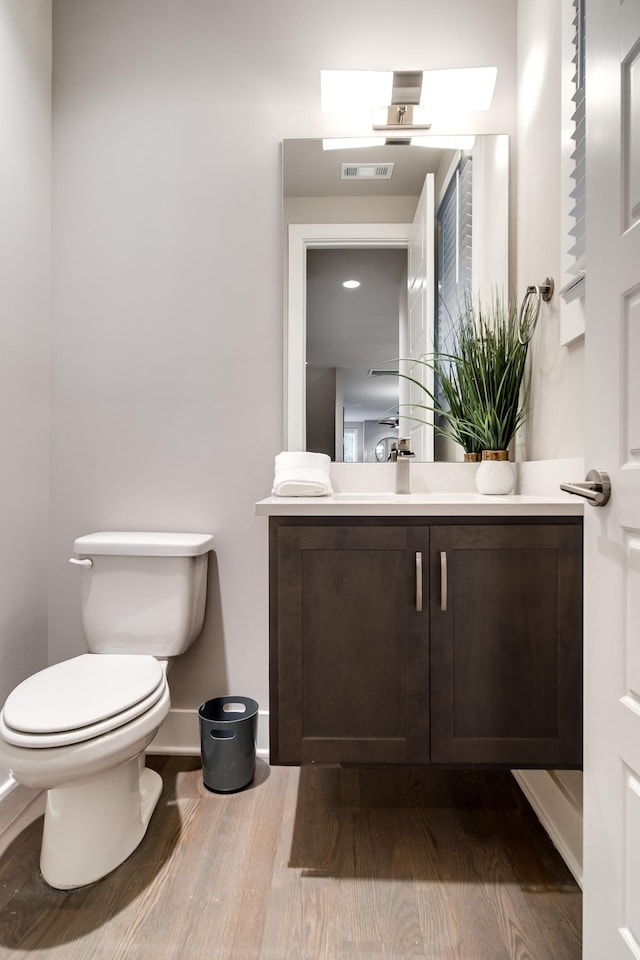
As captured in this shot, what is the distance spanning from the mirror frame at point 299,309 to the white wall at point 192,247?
0.15 feet

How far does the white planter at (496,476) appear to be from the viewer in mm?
1729

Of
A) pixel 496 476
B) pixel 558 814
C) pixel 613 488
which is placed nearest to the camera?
pixel 613 488

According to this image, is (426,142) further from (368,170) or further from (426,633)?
(426,633)

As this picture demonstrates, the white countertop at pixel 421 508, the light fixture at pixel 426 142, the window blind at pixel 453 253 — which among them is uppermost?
the light fixture at pixel 426 142

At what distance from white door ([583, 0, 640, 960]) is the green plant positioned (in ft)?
2.70

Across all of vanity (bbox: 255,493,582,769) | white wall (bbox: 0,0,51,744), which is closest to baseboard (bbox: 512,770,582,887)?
vanity (bbox: 255,493,582,769)

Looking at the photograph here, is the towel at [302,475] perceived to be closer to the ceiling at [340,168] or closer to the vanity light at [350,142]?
the ceiling at [340,168]

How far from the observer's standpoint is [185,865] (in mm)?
1337

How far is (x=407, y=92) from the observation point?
70.4 inches

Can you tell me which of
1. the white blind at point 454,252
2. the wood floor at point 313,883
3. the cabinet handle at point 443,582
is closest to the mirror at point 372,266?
the white blind at point 454,252

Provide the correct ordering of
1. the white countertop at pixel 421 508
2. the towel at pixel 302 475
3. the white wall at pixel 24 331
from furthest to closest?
1. the white wall at pixel 24 331
2. the towel at pixel 302 475
3. the white countertop at pixel 421 508

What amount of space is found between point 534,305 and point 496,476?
1.79ft

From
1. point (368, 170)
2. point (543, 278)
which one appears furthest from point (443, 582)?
point (368, 170)

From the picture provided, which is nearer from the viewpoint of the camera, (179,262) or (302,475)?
(302,475)
